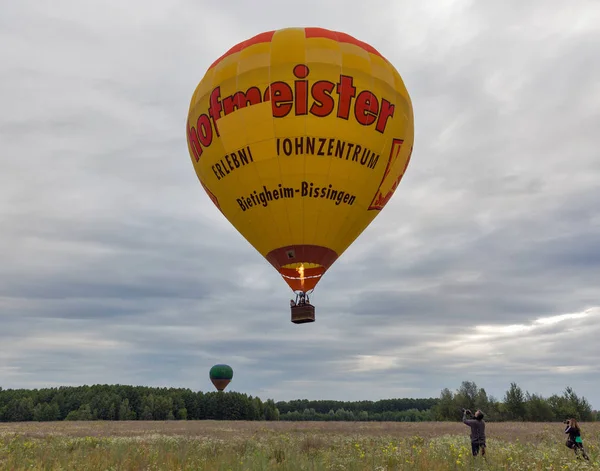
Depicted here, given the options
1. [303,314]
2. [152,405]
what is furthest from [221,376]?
[303,314]

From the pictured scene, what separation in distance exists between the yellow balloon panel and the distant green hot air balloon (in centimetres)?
8732

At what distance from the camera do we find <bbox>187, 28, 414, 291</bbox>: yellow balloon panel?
19125 mm

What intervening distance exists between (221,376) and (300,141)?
91.6 metres

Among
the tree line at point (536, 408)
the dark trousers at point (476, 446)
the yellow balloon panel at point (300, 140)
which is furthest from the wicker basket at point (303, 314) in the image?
the tree line at point (536, 408)

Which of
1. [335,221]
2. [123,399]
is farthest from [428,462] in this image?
[123,399]

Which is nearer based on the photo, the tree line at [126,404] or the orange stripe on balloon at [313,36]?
the orange stripe on balloon at [313,36]

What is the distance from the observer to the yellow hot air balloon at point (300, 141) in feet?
62.8

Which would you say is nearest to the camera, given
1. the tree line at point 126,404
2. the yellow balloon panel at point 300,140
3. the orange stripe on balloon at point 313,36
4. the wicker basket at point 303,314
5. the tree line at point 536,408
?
the yellow balloon panel at point 300,140

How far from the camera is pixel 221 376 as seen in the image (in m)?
102

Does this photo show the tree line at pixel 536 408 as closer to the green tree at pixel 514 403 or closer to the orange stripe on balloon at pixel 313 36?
the green tree at pixel 514 403

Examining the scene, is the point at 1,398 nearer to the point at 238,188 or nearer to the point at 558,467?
the point at 238,188

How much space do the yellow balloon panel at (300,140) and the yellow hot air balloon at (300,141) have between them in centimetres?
4

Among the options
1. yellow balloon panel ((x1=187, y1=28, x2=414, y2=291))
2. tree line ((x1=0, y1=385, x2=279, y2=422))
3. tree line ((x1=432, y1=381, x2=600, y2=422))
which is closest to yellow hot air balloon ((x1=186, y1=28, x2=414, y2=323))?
yellow balloon panel ((x1=187, y1=28, x2=414, y2=291))

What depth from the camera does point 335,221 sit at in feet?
66.0
